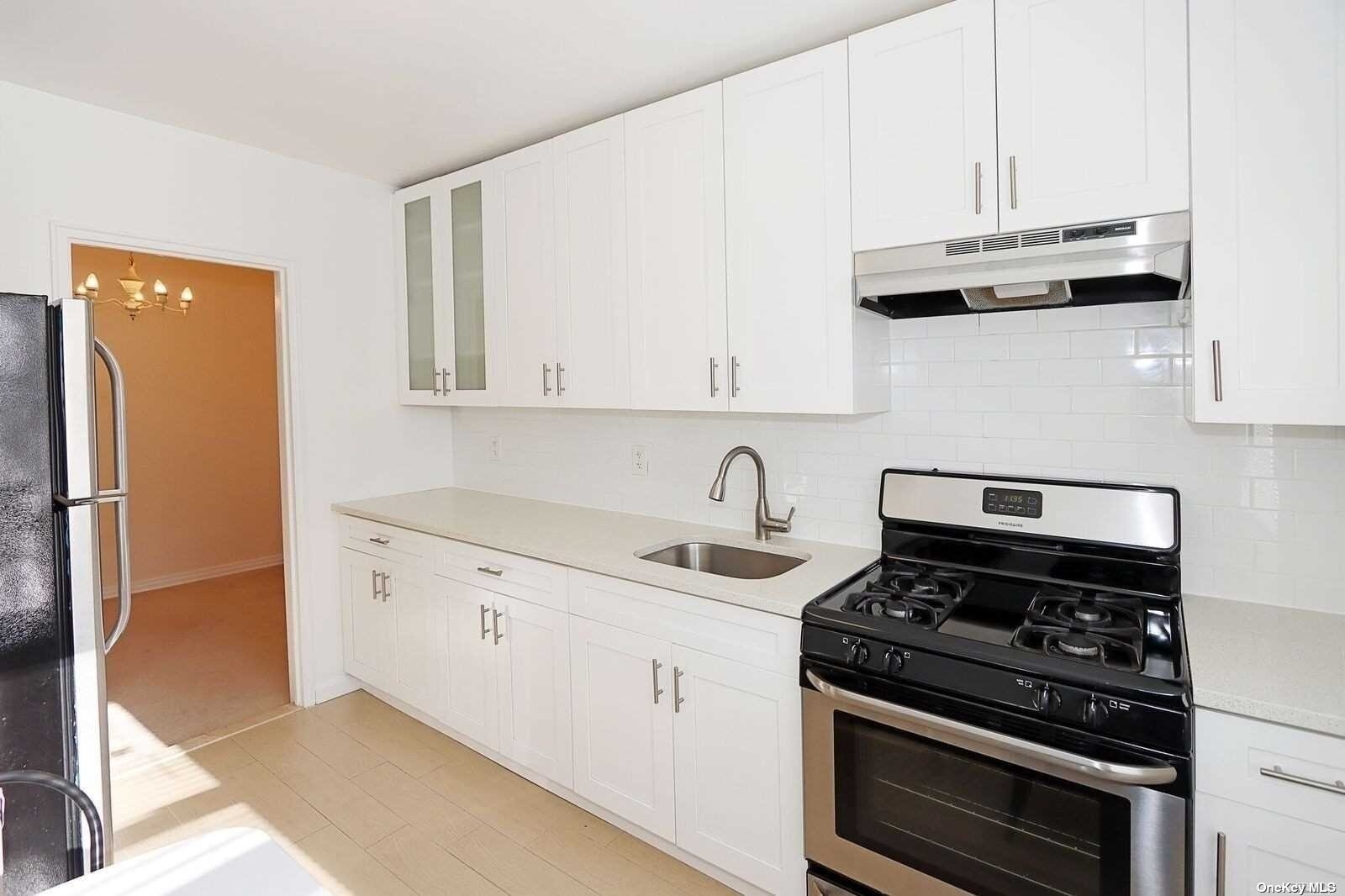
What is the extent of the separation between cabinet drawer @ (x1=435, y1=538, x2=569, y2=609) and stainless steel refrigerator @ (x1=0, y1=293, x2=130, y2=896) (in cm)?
126

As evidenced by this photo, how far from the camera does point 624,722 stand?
92.5 inches

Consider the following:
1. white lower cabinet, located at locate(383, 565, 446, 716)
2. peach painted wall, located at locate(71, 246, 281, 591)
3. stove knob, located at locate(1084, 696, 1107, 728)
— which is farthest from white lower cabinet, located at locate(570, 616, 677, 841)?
peach painted wall, located at locate(71, 246, 281, 591)

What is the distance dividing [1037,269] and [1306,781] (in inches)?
46.7

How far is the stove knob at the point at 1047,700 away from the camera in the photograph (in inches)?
58.6

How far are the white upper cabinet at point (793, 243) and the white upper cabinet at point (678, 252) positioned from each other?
0.19 feet

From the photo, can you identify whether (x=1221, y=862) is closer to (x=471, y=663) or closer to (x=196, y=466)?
(x=471, y=663)

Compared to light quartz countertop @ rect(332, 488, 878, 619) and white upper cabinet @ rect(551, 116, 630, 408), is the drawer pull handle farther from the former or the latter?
white upper cabinet @ rect(551, 116, 630, 408)

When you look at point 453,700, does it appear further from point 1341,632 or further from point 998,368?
point 1341,632

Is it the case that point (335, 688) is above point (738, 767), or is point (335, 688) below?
below

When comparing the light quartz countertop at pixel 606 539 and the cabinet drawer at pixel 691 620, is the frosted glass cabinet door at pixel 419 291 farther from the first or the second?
the cabinet drawer at pixel 691 620

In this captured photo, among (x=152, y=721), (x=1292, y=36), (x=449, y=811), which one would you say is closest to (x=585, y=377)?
(x=449, y=811)

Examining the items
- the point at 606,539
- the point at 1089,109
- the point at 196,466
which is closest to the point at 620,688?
the point at 606,539

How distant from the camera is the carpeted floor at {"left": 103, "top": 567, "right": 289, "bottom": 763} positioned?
333cm

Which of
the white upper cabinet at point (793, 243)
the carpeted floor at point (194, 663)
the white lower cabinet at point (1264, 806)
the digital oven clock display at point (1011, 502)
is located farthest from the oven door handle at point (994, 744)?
the carpeted floor at point (194, 663)
